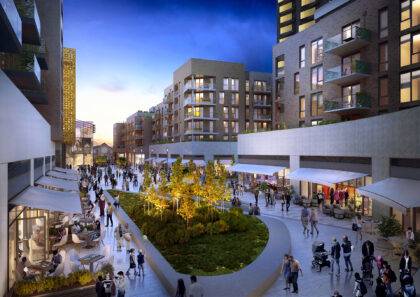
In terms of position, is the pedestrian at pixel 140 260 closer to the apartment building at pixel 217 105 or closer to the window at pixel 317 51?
the window at pixel 317 51

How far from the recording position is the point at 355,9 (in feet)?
92.7

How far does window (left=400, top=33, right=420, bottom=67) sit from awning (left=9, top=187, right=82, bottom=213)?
23.1 m

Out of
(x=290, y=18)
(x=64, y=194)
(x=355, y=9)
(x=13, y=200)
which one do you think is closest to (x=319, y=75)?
(x=355, y=9)

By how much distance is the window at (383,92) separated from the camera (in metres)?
26.2

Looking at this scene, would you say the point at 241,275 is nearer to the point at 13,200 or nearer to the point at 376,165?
the point at 13,200

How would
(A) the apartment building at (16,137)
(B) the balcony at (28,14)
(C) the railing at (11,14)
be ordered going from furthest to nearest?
1. (B) the balcony at (28,14)
2. (C) the railing at (11,14)
3. (A) the apartment building at (16,137)

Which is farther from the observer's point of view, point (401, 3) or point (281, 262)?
point (401, 3)

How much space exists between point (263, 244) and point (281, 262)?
3.22 m

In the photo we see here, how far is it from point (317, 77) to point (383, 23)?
8.71 m

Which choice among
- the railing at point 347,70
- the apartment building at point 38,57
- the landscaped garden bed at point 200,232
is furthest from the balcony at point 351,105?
the apartment building at point 38,57

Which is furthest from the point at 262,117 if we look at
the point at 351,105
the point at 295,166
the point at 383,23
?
the point at 383,23

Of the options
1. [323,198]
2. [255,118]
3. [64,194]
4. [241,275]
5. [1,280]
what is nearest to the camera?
[1,280]

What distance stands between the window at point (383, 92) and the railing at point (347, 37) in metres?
3.50

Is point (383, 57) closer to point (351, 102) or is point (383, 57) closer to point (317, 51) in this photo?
point (351, 102)
